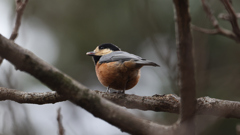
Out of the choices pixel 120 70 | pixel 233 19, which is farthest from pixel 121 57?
pixel 233 19

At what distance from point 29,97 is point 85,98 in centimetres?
155

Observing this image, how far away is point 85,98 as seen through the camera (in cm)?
155

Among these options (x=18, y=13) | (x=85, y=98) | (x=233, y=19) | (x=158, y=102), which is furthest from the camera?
(x=158, y=102)

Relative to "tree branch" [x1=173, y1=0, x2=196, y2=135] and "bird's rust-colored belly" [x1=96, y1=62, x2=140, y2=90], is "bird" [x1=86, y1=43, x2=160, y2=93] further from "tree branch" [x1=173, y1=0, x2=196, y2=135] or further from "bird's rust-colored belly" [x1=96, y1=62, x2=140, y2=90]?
"tree branch" [x1=173, y1=0, x2=196, y2=135]

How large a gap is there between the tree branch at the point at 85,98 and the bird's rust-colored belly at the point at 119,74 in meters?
2.05

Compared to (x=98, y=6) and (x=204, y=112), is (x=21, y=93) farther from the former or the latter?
(x=98, y=6)

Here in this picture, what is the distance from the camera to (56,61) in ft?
23.9

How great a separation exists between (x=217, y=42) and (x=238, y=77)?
1978 mm

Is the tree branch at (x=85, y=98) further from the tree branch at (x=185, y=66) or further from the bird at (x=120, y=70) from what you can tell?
the bird at (x=120, y=70)

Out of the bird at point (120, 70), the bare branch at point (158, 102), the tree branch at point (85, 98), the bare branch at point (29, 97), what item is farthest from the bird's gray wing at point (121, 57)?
the tree branch at point (85, 98)

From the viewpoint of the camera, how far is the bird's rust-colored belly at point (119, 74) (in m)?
3.71

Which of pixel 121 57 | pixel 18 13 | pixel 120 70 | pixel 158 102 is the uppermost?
pixel 18 13

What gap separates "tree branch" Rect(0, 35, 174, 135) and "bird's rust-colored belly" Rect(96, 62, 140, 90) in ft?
6.74

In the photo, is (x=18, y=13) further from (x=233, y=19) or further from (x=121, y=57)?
(x=233, y=19)
